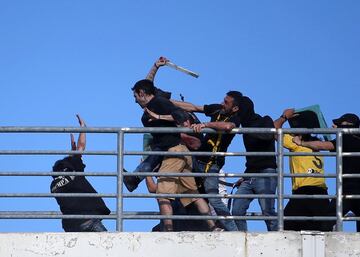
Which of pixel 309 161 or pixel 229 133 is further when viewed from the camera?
pixel 309 161

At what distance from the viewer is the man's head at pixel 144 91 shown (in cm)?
1289

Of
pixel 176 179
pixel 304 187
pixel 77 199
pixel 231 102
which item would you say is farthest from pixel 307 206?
pixel 77 199

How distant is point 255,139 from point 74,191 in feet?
6.93

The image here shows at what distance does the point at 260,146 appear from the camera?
12805 mm

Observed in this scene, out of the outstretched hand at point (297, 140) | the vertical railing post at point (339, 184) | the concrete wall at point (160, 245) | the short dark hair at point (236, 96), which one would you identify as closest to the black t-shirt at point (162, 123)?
the short dark hair at point (236, 96)

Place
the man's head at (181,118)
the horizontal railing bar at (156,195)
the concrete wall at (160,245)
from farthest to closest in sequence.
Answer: the man's head at (181,118)
the concrete wall at (160,245)
the horizontal railing bar at (156,195)

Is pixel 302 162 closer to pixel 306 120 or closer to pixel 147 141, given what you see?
pixel 306 120

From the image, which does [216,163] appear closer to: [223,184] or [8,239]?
[223,184]

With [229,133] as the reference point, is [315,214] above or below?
below

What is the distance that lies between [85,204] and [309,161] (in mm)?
2647

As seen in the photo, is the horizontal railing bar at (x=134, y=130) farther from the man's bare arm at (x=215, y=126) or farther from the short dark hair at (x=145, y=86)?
the short dark hair at (x=145, y=86)

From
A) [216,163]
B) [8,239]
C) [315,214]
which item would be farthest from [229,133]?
[8,239]

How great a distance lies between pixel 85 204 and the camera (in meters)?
12.8

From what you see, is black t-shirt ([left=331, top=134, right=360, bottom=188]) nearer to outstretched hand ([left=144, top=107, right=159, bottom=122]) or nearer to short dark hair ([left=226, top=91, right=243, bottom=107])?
short dark hair ([left=226, top=91, right=243, bottom=107])
